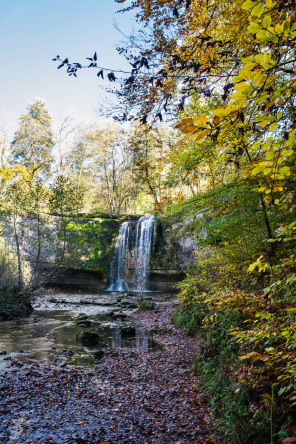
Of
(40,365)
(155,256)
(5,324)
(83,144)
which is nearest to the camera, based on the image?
(40,365)

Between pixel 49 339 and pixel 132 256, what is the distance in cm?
1467

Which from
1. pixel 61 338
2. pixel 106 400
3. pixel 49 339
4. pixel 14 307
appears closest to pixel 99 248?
pixel 14 307

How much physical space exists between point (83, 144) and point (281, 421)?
106ft

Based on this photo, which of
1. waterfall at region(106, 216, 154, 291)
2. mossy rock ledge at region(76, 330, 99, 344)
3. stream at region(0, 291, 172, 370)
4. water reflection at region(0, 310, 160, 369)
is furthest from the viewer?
waterfall at region(106, 216, 154, 291)

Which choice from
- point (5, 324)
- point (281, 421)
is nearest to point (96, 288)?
point (5, 324)

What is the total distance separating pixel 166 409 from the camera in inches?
161

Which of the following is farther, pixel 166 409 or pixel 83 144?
pixel 83 144

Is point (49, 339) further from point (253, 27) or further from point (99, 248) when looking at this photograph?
point (99, 248)

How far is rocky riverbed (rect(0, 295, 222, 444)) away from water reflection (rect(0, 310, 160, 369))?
0.29 meters

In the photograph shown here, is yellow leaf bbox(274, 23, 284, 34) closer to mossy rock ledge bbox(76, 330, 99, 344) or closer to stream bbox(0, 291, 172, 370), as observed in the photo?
stream bbox(0, 291, 172, 370)

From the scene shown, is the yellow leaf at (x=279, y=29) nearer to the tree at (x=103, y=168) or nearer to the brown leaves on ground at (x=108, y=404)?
the brown leaves on ground at (x=108, y=404)

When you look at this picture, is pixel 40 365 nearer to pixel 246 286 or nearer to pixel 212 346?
pixel 212 346

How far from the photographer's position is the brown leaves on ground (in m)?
3.43

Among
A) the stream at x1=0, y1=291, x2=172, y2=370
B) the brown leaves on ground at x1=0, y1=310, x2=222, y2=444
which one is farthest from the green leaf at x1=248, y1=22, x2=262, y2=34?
the stream at x1=0, y1=291, x2=172, y2=370
